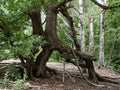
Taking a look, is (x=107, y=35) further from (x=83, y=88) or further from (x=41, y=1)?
(x=41, y=1)

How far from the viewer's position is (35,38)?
25.3ft

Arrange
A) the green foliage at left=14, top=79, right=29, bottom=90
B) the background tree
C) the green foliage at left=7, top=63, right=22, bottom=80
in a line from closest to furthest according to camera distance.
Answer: the green foliage at left=14, top=79, right=29, bottom=90 < the background tree < the green foliage at left=7, top=63, right=22, bottom=80

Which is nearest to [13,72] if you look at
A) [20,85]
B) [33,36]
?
[33,36]

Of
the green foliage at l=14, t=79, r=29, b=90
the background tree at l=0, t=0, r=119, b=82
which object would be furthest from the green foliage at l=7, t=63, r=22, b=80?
the green foliage at l=14, t=79, r=29, b=90

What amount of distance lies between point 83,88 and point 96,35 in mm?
13154

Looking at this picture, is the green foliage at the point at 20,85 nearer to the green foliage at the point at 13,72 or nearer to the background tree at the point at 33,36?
the background tree at the point at 33,36

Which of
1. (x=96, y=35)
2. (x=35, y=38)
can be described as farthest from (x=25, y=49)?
(x=96, y=35)

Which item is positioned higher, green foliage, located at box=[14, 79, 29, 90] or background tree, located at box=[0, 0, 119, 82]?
background tree, located at box=[0, 0, 119, 82]

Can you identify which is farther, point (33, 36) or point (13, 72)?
point (13, 72)

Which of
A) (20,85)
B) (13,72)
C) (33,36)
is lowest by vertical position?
(13,72)

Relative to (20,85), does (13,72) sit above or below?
below

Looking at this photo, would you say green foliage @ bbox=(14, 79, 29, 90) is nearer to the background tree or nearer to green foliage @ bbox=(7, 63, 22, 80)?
the background tree

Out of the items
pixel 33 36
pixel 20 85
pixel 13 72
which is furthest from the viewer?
pixel 13 72

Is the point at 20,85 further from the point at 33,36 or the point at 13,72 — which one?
the point at 13,72
